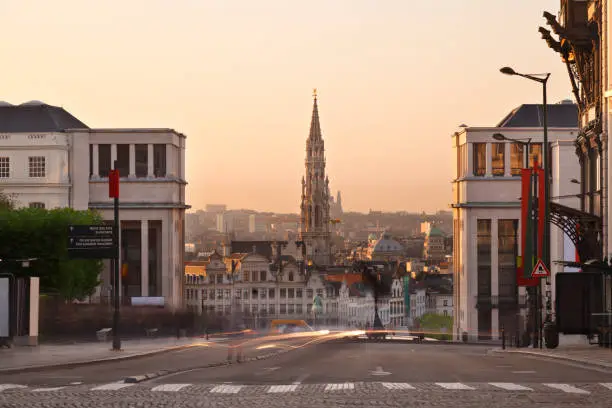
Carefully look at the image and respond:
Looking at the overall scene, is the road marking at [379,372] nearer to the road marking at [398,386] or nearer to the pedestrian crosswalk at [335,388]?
the pedestrian crosswalk at [335,388]

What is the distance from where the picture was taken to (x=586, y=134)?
198ft

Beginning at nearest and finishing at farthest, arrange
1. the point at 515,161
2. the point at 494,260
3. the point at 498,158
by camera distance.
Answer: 1. the point at 494,260
2. the point at 498,158
3. the point at 515,161

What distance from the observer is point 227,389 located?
2948cm

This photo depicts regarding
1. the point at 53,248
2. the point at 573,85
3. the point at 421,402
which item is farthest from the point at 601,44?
the point at 53,248

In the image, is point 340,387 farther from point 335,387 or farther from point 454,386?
point 454,386

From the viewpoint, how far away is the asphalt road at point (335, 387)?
1016 inches

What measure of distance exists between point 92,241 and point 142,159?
78.7m

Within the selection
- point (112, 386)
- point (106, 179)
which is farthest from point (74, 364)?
point (106, 179)

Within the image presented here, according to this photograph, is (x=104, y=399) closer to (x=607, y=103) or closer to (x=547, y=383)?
(x=547, y=383)

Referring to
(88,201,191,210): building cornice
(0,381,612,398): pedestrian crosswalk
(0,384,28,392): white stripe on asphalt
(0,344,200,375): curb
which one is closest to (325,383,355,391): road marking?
(0,381,612,398): pedestrian crosswalk

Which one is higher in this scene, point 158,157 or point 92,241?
point 158,157

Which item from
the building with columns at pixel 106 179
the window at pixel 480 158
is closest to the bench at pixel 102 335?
the building with columns at pixel 106 179

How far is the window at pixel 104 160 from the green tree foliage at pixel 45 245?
37.1 metres

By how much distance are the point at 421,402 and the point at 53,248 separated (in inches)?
3140
